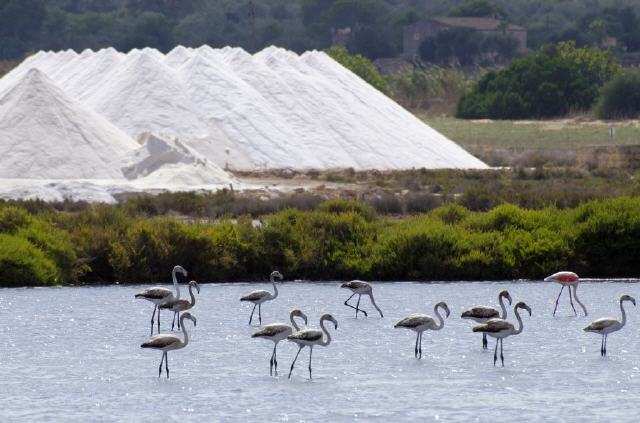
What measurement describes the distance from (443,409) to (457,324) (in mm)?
5455

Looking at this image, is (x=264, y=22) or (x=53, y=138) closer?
(x=53, y=138)

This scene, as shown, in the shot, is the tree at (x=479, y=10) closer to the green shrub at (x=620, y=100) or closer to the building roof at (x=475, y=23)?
the building roof at (x=475, y=23)

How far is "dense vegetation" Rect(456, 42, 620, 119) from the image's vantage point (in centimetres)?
7269

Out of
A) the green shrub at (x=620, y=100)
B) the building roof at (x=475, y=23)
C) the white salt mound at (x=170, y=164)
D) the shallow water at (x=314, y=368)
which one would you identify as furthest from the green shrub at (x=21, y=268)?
the building roof at (x=475, y=23)

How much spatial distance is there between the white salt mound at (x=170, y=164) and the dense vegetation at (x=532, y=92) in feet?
115

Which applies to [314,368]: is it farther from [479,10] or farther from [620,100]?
[479,10]

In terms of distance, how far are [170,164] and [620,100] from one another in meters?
35.6

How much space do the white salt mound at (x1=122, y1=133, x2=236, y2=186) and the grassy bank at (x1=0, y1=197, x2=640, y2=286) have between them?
1432cm

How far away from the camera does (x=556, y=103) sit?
2867 inches

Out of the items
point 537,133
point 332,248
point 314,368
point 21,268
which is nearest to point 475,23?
point 537,133

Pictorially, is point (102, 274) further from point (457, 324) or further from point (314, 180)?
point (314, 180)

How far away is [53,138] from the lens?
3997cm

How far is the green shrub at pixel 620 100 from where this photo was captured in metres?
69.4

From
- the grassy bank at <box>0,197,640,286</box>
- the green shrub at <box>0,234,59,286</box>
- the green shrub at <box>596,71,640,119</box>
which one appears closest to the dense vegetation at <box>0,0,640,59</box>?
the green shrub at <box>596,71,640,119</box>
